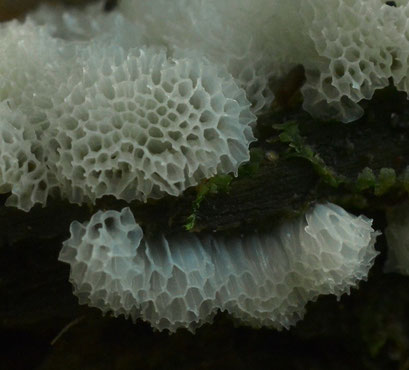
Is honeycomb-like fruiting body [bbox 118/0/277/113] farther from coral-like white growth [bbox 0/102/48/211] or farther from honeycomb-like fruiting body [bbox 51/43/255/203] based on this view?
coral-like white growth [bbox 0/102/48/211]

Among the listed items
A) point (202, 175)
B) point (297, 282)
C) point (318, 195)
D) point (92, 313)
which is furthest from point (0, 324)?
point (318, 195)

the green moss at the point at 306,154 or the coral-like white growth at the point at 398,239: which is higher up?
the green moss at the point at 306,154

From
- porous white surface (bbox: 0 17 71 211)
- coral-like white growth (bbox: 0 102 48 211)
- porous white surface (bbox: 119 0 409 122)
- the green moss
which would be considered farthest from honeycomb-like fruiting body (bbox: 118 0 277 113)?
coral-like white growth (bbox: 0 102 48 211)

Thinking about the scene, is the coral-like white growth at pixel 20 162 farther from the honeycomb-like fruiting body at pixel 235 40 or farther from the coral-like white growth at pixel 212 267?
the honeycomb-like fruiting body at pixel 235 40

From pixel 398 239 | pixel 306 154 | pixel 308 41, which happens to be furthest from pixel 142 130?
pixel 398 239

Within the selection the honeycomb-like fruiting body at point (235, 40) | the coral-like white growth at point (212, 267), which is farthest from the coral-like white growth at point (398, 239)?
the honeycomb-like fruiting body at point (235, 40)

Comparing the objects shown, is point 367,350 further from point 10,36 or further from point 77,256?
point 10,36

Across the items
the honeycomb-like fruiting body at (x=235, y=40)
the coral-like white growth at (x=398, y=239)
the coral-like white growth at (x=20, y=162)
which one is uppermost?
the honeycomb-like fruiting body at (x=235, y=40)

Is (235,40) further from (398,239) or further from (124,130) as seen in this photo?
(398,239)
